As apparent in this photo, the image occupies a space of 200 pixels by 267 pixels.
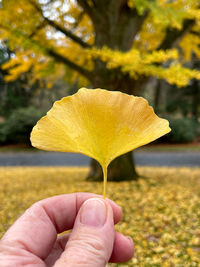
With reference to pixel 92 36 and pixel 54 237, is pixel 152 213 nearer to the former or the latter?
pixel 54 237

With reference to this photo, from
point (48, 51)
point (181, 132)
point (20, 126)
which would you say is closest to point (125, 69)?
point (48, 51)

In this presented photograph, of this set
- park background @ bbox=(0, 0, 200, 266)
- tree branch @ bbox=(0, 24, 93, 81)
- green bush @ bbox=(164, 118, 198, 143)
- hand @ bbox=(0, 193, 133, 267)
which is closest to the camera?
hand @ bbox=(0, 193, 133, 267)

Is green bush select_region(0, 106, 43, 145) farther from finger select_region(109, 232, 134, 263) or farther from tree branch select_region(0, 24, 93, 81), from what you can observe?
finger select_region(109, 232, 134, 263)

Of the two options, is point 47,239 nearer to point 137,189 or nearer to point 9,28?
point 137,189

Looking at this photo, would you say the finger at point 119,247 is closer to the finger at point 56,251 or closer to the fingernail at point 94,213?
the finger at point 56,251

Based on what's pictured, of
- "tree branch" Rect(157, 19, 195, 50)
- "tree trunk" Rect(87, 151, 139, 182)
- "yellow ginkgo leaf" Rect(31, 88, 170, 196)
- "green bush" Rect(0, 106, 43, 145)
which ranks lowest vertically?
"green bush" Rect(0, 106, 43, 145)

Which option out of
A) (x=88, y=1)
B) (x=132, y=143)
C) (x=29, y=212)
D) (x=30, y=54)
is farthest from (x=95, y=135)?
(x=30, y=54)

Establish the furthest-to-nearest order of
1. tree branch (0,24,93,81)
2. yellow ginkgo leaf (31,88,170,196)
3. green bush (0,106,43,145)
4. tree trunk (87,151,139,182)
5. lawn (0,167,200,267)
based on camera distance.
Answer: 1. green bush (0,106,43,145)
2. tree trunk (87,151,139,182)
3. tree branch (0,24,93,81)
4. lawn (0,167,200,267)
5. yellow ginkgo leaf (31,88,170,196)

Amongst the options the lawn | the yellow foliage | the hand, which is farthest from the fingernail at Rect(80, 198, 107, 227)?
the yellow foliage
